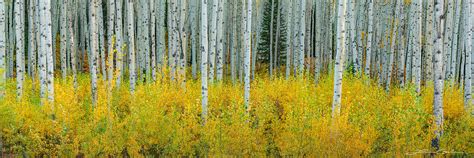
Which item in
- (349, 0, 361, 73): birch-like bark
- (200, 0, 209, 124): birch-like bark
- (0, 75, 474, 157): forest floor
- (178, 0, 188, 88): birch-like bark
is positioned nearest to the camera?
(0, 75, 474, 157): forest floor

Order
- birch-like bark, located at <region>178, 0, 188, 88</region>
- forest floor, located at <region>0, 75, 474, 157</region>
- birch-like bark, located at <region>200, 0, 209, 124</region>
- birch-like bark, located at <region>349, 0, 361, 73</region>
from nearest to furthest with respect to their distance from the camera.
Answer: forest floor, located at <region>0, 75, 474, 157</region>
birch-like bark, located at <region>200, 0, 209, 124</region>
birch-like bark, located at <region>349, 0, 361, 73</region>
birch-like bark, located at <region>178, 0, 188, 88</region>

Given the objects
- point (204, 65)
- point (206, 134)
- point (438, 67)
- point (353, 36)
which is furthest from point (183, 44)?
point (438, 67)

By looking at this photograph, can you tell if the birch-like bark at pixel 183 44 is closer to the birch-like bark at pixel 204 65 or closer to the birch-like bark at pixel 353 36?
the birch-like bark at pixel 204 65

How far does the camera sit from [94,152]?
8.16m

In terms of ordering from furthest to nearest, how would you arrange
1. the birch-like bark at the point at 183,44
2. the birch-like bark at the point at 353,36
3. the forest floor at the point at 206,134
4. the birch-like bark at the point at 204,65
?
the birch-like bark at the point at 183,44 → the birch-like bark at the point at 353,36 → the birch-like bark at the point at 204,65 → the forest floor at the point at 206,134

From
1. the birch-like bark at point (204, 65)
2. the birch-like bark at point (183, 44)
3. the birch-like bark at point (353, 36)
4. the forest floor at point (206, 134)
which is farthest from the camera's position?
the birch-like bark at point (183, 44)

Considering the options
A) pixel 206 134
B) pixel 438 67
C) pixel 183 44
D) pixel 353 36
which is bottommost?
pixel 206 134

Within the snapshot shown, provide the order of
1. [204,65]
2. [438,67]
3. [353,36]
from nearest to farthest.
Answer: [438,67]
[204,65]
[353,36]

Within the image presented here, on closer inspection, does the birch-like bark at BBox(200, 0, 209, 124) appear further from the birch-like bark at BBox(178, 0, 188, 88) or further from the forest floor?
the birch-like bark at BBox(178, 0, 188, 88)

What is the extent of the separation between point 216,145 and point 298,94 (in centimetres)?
470

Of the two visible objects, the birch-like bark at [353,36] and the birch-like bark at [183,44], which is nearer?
the birch-like bark at [353,36]

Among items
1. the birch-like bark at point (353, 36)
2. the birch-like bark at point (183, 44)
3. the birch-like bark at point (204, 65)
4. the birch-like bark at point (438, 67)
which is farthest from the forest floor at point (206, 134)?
the birch-like bark at point (353, 36)

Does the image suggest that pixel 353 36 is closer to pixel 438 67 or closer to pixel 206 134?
pixel 438 67

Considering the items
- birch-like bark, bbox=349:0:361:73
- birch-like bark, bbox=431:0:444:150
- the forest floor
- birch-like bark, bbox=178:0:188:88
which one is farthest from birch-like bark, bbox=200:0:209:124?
birch-like bark, bbox=349:0:361:73
